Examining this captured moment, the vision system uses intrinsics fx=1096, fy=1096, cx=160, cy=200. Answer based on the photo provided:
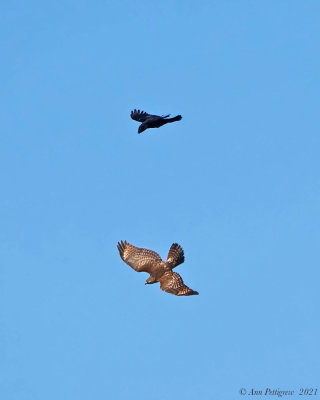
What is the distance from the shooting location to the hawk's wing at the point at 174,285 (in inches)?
1743

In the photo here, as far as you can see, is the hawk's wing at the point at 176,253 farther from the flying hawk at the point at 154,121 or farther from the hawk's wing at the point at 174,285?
the flying hawk at the point at 154,121

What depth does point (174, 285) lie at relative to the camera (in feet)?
146

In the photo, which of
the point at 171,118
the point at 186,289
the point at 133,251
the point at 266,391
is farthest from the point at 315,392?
the point at 171,118

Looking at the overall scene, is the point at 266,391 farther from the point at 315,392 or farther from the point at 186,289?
the point at 186,289

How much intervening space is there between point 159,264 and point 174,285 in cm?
115

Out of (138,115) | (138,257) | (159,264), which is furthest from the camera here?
(138,115)

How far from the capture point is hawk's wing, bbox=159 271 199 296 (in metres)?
44.3

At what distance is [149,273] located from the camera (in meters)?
45.5

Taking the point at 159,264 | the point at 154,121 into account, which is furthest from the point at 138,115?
the point at 159,264

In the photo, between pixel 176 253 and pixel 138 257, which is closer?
pixel 176 253

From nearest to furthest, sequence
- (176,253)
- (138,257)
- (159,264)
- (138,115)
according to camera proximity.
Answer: (176,253) < (159,264) < (138,257) < (138,115)

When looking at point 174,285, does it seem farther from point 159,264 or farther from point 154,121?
point 154,121

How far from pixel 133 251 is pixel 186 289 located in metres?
3.21

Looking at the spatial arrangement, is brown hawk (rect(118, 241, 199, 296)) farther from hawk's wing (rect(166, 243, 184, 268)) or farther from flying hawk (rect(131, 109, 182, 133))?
flying hawk (rect(131, 109, 182, 133))
